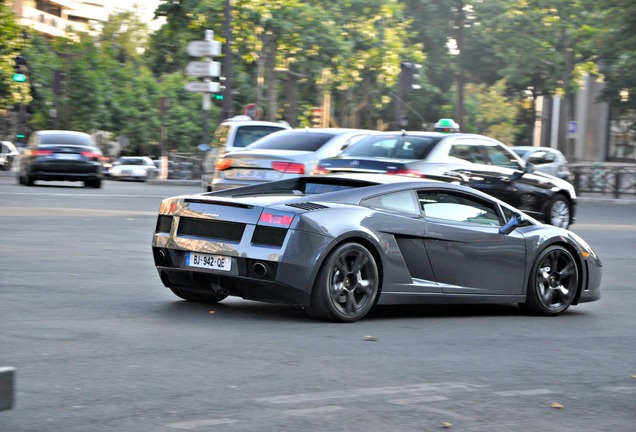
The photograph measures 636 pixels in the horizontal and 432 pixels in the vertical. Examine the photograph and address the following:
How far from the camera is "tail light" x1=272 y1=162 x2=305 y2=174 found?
20.7m

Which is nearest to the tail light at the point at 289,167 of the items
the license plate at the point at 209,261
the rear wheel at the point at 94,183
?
the license plate at the point at 209,261

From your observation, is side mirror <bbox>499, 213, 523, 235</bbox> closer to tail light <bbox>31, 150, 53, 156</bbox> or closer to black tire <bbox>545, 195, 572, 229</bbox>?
black tire <bbox>545, 195, 572, 229</bbox>

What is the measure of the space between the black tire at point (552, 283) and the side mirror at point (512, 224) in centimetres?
33

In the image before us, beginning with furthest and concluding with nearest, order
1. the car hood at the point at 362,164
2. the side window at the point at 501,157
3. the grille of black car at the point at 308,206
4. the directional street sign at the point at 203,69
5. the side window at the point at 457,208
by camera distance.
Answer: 1. the directional street sign at the point at 203,69
2. the side window at the point at 501,157
3. the car hood at the point at 362,164
4. the side window at the point at 457,208
5. the grille of black car at the point at 308,206

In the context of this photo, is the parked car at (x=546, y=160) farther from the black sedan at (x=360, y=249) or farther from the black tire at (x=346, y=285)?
the black tire at (x=346, y=285)

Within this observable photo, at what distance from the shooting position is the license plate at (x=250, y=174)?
20703 millimetres

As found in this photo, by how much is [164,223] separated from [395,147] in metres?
9.76

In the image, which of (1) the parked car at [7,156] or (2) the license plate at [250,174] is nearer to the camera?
(2) the license plate at [250,174]

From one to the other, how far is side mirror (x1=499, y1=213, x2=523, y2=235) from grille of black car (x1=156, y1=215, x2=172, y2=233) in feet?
8.65

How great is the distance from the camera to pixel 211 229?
9.68 metres

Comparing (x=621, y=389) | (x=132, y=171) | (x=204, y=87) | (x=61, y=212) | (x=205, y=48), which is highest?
(x=205, y=48)

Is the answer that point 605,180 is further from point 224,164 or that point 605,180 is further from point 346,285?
point 346,285

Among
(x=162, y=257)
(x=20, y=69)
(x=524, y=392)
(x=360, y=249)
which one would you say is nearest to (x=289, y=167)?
(x=162, y=257)

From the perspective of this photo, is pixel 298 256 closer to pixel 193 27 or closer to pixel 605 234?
pixel 605 234
